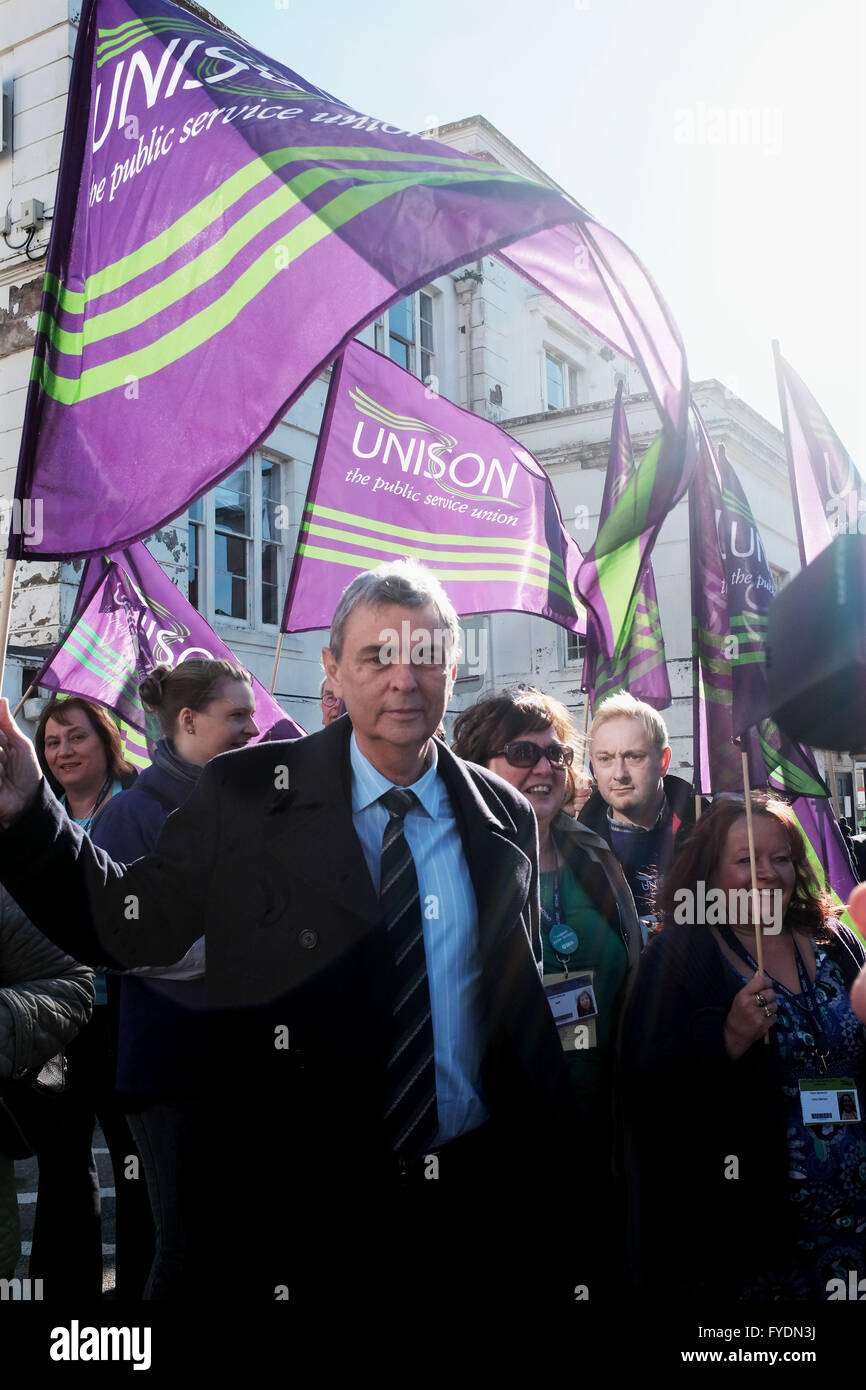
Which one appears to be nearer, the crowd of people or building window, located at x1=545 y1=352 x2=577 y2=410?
the crowd of people

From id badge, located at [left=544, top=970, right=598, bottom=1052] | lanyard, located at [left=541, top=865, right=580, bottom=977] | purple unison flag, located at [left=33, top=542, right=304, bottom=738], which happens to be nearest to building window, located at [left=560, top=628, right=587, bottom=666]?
purple unison flag, located at [left=33, top=542, right=304, bottom=738]

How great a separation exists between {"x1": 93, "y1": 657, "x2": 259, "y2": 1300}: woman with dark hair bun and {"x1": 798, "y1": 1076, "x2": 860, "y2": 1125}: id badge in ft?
4.47

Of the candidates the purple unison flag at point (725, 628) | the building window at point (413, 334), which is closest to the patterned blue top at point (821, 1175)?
the purple unison flag at point (725, 628)

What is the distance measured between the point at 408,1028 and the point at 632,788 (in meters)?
2.42

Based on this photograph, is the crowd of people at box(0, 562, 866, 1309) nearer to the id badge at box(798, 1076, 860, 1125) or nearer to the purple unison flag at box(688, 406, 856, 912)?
the id badge at box(798, 1076, 860, 1125)

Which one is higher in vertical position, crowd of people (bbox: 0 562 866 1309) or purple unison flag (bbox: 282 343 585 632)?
purple unison flag (bbox: 282 343 585 632)

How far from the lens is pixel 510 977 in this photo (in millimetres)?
2248

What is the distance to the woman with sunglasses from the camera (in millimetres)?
3045

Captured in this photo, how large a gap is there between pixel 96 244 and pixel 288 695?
10979mm

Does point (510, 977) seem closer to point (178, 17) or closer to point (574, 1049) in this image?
point (574, 1049)

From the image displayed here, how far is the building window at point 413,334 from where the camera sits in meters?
16.9

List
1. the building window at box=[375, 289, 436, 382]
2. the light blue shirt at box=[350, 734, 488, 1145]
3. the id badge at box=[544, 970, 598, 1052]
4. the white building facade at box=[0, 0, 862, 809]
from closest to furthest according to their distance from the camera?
the light blue shirt at box=[350, 734, 488, 1145] < the id badge at box=[544, 970, 598, 1052] < the white building facade at box=[0, 0, 862, 809] < the building window at box=[375, 289, 436, 382]

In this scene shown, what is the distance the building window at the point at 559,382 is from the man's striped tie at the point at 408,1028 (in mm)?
19523

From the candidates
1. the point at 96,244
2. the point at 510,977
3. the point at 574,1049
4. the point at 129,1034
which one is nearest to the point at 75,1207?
the point at 129,1034
